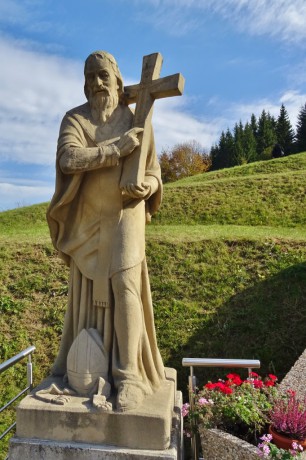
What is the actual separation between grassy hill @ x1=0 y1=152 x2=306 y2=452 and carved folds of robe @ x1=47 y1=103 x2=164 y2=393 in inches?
135

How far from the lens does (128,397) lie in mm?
2889

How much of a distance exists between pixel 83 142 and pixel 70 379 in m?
1.90

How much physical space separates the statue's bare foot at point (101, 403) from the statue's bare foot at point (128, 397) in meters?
0.06

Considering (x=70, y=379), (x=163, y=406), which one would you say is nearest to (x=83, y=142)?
(x=70, y=379)

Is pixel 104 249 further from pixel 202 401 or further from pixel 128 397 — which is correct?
pixel 202 401

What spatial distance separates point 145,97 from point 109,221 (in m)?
1.07

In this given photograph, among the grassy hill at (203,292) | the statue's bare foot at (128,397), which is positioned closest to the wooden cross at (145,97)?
the statue's bare foot at (128,397)

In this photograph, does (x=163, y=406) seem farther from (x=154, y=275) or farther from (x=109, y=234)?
(x=154, y=275)

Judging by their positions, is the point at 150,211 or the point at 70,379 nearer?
the point at 70,379

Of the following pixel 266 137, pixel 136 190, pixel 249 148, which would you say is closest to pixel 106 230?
pixel 136 190

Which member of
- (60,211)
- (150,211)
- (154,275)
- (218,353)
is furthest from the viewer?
(154,275)

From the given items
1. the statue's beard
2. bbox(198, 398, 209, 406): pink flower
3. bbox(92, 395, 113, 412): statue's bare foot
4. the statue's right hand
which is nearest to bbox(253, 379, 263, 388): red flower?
bbox(198, 398, 209, 406): pink flower

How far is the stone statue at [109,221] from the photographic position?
3.07 m

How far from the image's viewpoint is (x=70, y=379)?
311 cm
